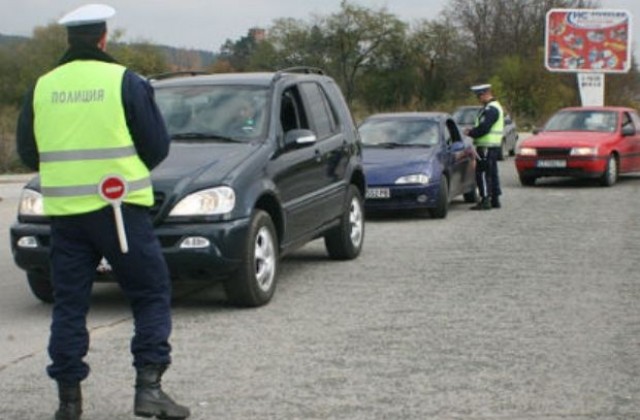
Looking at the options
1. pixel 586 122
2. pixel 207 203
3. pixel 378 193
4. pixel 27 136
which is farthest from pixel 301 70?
pixel 586 122

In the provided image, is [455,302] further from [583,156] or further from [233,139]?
[583,156]

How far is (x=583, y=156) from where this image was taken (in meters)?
19.0

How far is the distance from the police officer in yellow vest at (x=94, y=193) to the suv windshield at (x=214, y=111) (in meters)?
3.51

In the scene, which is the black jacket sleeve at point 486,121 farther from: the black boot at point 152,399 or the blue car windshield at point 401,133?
the black boot at point 152,399

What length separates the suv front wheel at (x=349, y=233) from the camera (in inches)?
389

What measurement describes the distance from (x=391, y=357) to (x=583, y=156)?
45.0 ft

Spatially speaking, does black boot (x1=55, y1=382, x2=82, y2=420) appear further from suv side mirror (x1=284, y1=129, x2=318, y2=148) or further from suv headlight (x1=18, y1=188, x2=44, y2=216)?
suv side mirror (x1=284, y1=129, x2=318, y2=148)

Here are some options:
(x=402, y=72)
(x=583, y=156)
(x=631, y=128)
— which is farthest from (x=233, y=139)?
(x=402, y=72)

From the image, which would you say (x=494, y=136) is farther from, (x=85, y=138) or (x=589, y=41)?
(x=589, y=41)

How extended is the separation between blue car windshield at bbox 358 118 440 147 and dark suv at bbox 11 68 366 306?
4.52 meters

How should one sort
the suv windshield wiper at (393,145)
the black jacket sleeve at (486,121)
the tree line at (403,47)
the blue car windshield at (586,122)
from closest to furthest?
the suv windshield wiper at (393,145)
the black jacket sleeve at (486,121)
the blue car windshield at (586,122)
the tree line at (403,47)

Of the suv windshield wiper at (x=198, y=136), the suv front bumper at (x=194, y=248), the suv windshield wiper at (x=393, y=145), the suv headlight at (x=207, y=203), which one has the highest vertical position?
the suv windshield wiper at (x=198, y=136)

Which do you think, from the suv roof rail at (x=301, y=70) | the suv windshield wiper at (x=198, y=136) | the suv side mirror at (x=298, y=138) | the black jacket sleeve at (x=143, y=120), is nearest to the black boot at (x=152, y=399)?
the black jacket sleeve at (x=143, y=120)

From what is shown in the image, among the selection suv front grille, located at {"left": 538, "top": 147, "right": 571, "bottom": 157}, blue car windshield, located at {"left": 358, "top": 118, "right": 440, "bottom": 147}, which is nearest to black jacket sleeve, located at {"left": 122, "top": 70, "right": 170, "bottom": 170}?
blue car windshield, located at {"left": 358, "top": 118, "right": 440, "bottom": 147}
